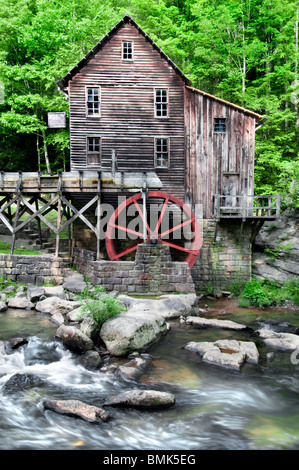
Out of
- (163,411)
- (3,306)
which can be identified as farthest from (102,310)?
(3,306)

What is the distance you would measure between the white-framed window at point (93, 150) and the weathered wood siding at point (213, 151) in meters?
3.75

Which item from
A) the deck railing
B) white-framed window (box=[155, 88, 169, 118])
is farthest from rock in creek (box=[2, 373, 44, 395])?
white-framed window (box=[155, 88, 169, 118])

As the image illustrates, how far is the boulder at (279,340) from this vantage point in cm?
784

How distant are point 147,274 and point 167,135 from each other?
6500 mm

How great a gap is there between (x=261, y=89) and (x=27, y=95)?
12.0 metres

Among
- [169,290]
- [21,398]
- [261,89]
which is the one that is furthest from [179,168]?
[21,398]

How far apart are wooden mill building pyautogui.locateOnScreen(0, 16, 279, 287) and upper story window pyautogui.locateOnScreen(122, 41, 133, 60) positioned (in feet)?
0.13

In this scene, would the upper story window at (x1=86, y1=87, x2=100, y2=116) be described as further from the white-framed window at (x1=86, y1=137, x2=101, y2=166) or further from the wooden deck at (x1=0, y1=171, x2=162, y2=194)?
the wooden deck at (x1=0, y1=171, x2=162, y2=194)

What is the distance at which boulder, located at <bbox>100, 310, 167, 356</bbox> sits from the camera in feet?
23.3

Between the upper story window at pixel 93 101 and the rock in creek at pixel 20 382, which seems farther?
the upper story window at pixel 93 101

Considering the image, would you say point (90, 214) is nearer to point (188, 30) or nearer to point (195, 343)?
point (195, 343)

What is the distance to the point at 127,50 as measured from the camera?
14461 millimetres

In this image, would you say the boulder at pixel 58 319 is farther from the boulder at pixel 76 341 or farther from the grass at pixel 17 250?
the grass at pixel 17 250

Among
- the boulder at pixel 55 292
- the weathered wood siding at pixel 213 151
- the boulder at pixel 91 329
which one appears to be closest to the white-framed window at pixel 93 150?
the weathered wood siding at pixel 213 151
